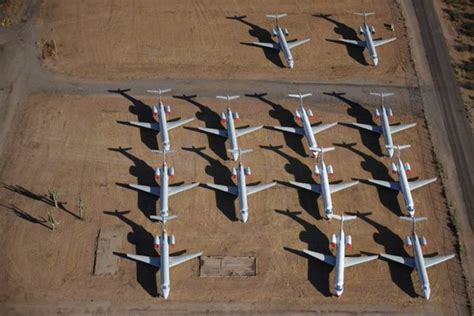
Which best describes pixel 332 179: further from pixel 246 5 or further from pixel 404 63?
pixel 246 5

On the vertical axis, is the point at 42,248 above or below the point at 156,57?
below

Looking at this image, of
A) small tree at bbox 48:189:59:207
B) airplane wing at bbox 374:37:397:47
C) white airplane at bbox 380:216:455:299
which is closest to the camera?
white airplane at bbox 380:216:455:299

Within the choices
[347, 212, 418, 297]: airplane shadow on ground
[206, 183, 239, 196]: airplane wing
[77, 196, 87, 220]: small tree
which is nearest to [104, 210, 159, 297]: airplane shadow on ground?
[77, 196, 87, 220]: small tree

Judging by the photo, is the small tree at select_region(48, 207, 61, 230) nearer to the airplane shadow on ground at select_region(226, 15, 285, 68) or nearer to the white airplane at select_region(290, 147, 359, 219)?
the white airplane at select_region(290, 147, 359, 219)

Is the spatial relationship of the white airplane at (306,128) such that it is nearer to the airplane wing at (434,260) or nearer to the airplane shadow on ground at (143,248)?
the airplane wing at (434,260)

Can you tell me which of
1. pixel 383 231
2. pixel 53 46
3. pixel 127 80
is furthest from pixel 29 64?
pixel 383 231

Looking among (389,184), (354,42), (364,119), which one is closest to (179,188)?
(389,184)
